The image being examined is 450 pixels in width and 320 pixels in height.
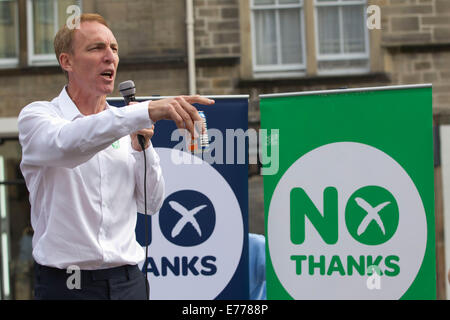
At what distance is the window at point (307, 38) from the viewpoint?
33.1 feet

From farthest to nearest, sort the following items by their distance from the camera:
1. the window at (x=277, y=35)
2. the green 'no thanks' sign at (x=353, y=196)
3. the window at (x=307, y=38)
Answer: the window at (x=277, y=35) < the window at (x=307, y=38) < the green 'no thanks' sign at (x=353, y=196)

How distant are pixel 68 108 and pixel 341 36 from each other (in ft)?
26.1

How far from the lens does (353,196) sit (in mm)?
4492

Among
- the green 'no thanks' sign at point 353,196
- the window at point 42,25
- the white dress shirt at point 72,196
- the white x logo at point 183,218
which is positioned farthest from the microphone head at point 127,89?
the window at point 42,25

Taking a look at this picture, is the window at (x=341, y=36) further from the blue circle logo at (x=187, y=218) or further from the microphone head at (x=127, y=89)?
the microphone head at (x=127, y=89)

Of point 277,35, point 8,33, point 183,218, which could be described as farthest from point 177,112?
point 8,33

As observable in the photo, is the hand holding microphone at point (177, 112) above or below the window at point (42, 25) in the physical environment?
below

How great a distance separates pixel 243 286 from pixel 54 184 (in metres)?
2.39

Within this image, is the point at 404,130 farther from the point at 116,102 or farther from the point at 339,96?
the point at 116,102

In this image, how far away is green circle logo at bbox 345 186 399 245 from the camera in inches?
175

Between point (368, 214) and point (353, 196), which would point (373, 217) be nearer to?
point (368, 214)

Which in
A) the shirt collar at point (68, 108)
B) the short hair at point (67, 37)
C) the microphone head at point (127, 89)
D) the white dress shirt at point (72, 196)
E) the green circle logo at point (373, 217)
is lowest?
the green circle logo at point (373, 217)

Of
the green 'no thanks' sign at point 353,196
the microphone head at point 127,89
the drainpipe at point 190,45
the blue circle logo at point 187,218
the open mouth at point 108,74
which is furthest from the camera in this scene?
the drainpipe at point 190,45

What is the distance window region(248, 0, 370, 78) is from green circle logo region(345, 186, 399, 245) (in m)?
5.69
